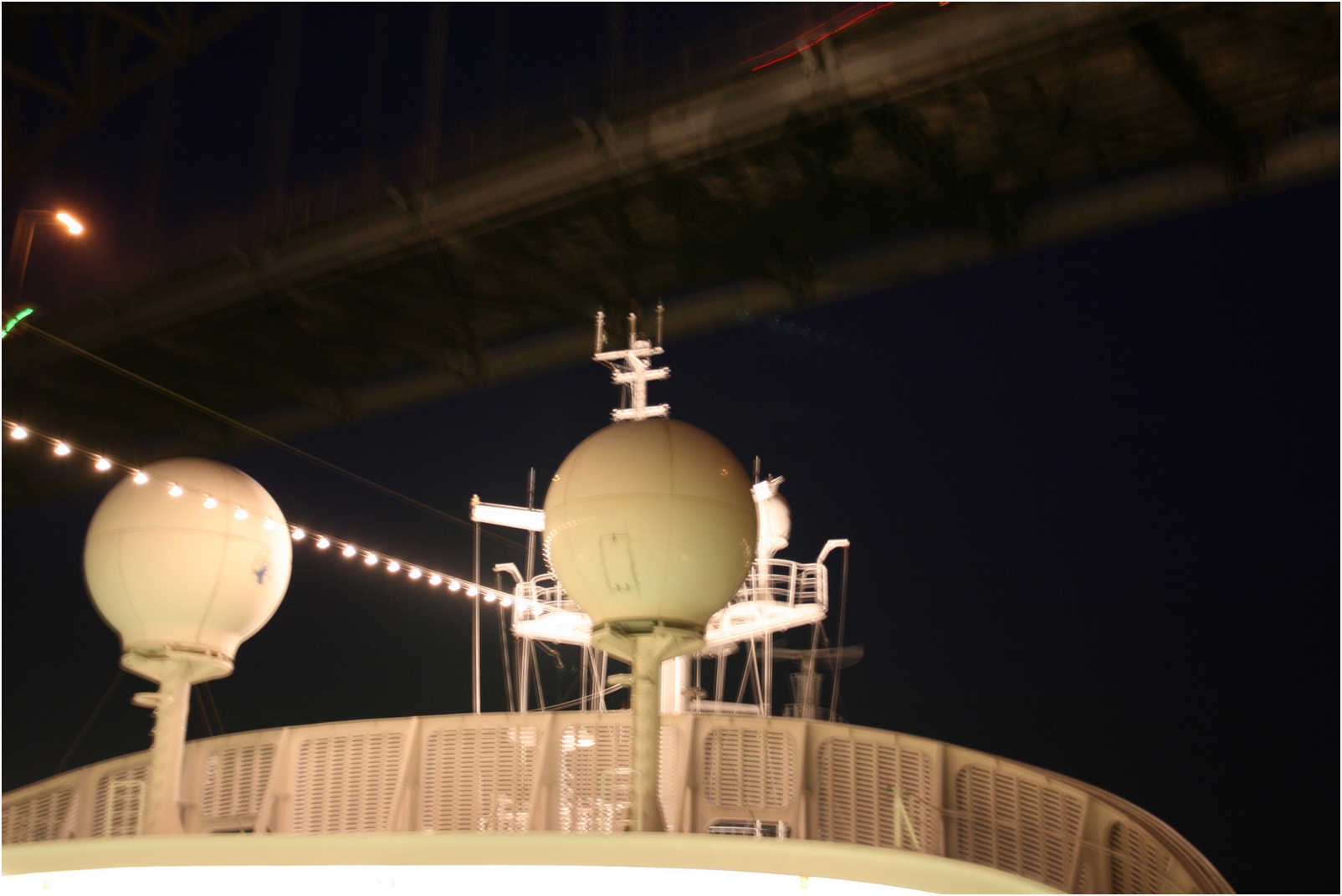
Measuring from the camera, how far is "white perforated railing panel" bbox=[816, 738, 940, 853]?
12.7m

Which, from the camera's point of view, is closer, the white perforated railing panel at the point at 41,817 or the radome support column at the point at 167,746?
the radome support column at the point at 167,746

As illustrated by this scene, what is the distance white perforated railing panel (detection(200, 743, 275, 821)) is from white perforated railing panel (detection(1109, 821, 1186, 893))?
819cm

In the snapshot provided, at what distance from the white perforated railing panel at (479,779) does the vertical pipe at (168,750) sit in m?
2.35

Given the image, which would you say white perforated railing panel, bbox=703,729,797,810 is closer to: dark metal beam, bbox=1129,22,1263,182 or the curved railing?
the curved railing

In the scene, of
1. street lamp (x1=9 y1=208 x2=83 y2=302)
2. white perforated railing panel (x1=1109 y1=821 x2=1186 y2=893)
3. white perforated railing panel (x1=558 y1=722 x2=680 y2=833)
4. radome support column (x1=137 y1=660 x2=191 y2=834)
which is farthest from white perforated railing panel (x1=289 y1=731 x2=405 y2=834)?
white perforated railing panel (x1=1109 y1=821 x2=1186 y2=893)

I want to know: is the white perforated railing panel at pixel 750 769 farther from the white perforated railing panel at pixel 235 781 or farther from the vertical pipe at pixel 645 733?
the white perforated railing panel at pixel 235 781

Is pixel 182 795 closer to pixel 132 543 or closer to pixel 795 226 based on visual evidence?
pixel 132 543

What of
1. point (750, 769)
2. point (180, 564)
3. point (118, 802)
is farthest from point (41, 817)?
point (750, 769)

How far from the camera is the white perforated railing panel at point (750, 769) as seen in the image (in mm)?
12891

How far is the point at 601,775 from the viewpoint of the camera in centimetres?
1298

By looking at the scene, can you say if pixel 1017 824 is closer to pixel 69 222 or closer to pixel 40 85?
pixel 69 222

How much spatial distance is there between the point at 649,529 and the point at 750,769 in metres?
3.86

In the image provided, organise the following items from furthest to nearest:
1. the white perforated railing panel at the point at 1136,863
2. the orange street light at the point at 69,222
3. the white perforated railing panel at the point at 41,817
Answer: the white perforated railing panel at the point at 41,817 → the white perforated railing panel at the point at 1136,863 → the orange street light at the point at 69,222

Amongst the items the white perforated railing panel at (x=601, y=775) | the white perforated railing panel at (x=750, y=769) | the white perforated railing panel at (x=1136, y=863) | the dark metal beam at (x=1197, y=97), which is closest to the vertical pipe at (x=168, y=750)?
the white perforated railing panel at (x=601, y=775)
